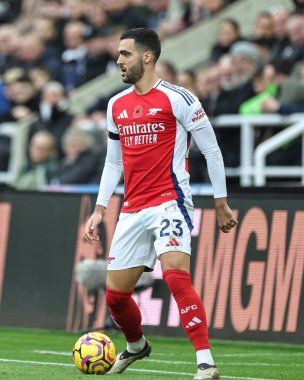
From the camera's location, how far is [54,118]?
63.4 feet

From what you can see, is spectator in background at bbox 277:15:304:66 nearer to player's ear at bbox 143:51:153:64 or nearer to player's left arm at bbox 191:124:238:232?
player's ear at bbox 143:51:153:64

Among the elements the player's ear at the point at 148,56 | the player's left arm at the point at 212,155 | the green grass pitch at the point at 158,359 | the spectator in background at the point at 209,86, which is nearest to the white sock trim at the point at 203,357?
the green grass pitch at the point at 158,359

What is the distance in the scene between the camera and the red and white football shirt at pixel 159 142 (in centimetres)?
902

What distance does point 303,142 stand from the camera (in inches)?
628

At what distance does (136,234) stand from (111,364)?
104 cm

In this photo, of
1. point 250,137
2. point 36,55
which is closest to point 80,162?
point 250,137

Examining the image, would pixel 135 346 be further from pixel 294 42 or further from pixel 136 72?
pixel 294 42

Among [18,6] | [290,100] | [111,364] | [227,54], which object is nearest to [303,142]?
[290,100]

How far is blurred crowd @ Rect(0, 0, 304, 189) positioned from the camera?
16484 mm

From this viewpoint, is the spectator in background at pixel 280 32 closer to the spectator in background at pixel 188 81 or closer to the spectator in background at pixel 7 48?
the spectator in background at pixel 188 81

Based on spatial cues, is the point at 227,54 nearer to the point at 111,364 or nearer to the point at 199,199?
the point at 199,199

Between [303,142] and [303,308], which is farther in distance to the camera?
[303,142]

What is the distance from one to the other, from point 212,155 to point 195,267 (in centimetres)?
450

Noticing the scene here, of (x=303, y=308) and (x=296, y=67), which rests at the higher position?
(x=296, y=67)
